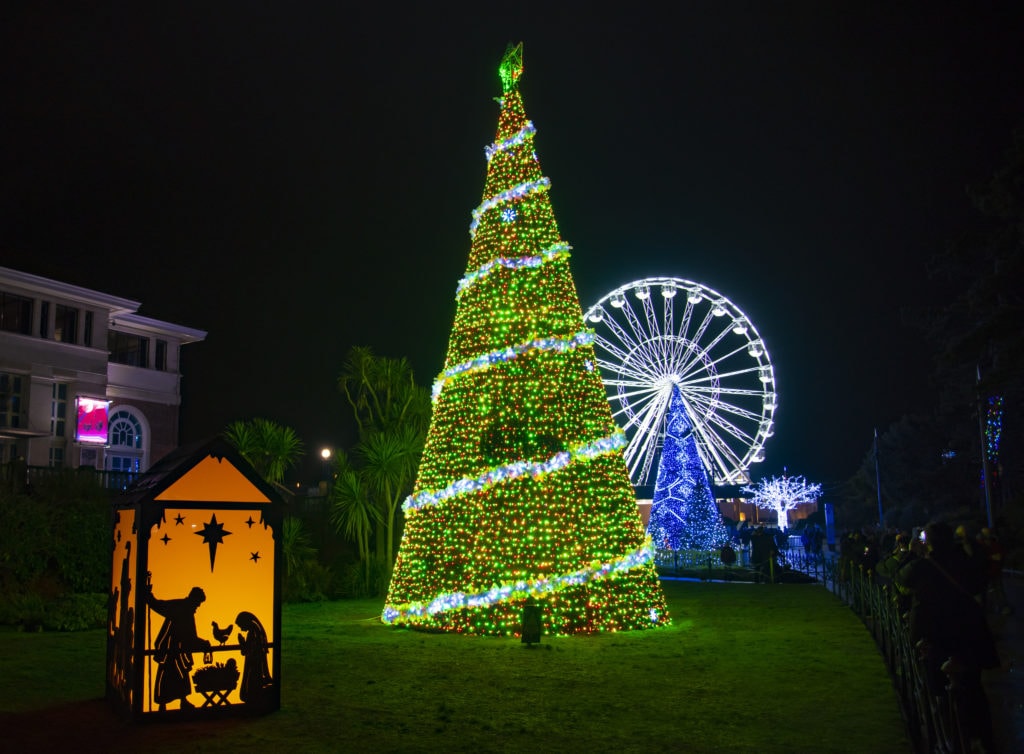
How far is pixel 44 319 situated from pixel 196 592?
28.4 metres

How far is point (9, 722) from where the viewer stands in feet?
23.6

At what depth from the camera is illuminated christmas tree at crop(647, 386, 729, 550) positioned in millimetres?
31453

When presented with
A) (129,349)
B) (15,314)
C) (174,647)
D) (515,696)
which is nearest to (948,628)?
(515,696)

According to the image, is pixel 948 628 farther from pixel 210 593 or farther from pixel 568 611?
pixel 568 611

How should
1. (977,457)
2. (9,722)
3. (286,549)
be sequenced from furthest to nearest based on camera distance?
(977,457), (286,549), (9,722)

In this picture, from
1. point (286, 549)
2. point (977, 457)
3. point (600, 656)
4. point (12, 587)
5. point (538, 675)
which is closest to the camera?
point (538, 675)

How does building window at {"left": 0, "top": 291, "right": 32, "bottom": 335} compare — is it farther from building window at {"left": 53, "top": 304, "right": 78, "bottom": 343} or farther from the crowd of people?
the crowd of people

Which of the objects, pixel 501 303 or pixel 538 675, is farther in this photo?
pixel 501 303

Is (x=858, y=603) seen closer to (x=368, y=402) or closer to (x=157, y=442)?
(x=368, y=402)

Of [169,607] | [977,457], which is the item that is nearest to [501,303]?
[169,607]

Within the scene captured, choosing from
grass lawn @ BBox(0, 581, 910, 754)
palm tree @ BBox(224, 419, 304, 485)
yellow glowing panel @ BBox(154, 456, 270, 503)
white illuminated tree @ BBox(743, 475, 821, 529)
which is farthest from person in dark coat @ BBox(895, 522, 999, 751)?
white illuminated tree @ BBox(743, 475, 821, 529)

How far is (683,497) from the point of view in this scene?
31.8m

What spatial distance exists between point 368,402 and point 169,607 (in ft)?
56.7

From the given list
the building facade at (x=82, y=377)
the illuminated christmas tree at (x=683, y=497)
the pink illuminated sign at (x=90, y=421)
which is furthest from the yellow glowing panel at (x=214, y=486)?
the pink illuminated sign at (x=90, y=421)
